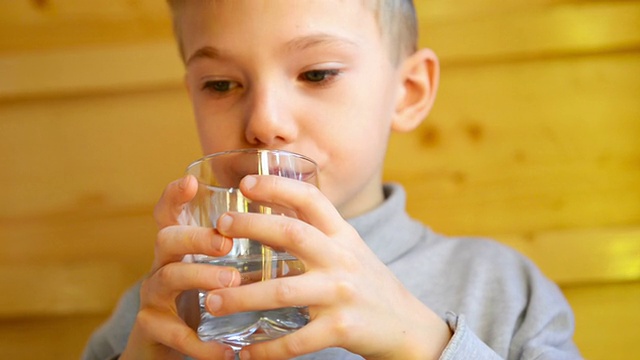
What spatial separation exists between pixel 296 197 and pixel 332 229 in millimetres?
55

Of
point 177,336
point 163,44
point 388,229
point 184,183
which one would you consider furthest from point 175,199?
point 163,44

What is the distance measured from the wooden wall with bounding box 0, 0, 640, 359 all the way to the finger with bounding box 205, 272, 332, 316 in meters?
0.69

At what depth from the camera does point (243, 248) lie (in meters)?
0.63

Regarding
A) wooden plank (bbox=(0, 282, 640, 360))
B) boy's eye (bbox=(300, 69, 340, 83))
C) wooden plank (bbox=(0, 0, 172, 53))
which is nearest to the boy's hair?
boy's eye (bbox=(300, 69, 340, 83))

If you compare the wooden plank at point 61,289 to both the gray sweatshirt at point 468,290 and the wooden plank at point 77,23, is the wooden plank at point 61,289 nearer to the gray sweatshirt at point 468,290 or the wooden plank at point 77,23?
the gray sweatshirt at point 468,290

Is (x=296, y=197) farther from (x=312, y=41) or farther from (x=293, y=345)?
(x=312, y=41)

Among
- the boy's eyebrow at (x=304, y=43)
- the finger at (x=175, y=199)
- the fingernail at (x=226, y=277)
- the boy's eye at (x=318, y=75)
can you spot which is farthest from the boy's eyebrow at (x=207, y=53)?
the fingernail at (x=226, y=277)

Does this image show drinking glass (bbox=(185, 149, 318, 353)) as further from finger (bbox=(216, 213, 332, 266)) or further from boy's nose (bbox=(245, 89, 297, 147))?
boy's nose (bbox=(245, 89, 297, 147))

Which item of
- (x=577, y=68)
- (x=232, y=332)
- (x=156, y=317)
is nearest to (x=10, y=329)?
(x=156, y=317)

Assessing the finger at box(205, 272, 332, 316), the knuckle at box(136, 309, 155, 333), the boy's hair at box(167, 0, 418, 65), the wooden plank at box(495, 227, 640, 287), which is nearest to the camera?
the finger at box(205, 272, 332, 316)

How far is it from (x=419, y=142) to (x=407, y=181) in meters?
0.07

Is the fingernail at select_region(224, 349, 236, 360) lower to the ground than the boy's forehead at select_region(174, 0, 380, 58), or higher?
lower

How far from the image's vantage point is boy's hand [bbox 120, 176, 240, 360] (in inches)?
24.9

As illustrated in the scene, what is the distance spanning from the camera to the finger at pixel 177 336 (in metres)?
0.70
